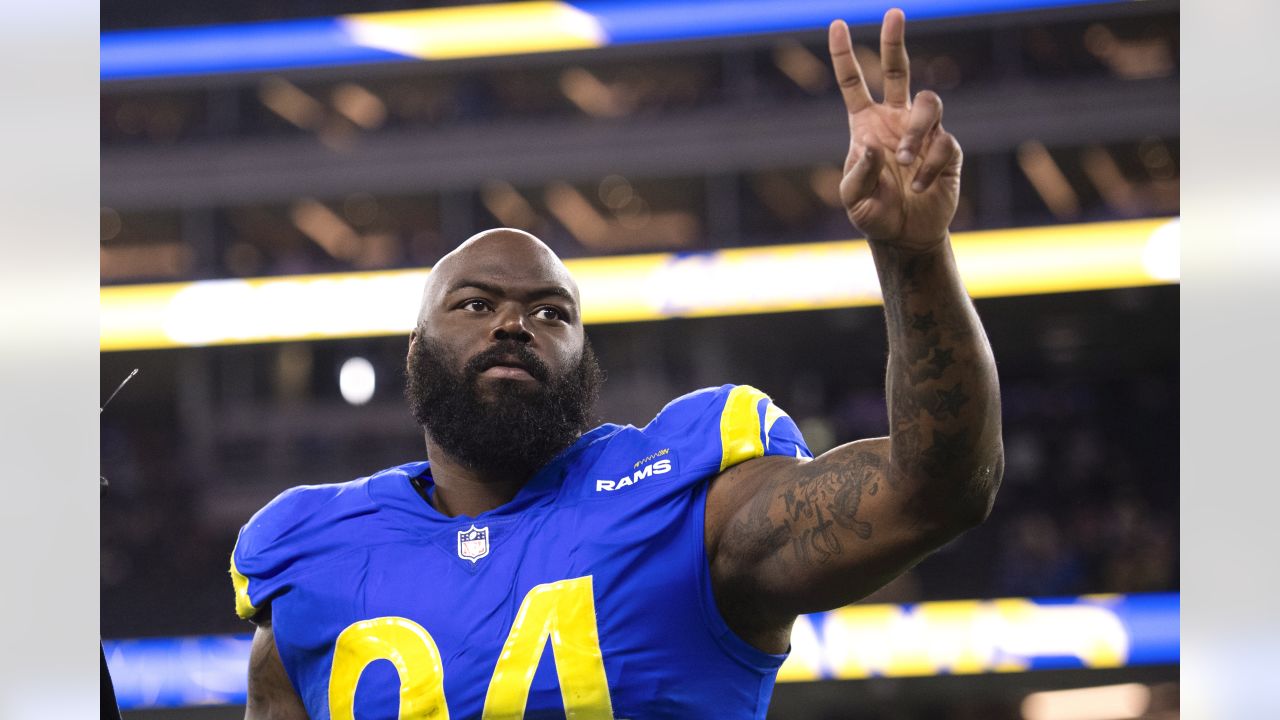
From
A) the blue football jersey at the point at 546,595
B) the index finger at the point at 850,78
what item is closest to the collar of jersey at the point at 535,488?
the blue football jersey at the point at 546,595

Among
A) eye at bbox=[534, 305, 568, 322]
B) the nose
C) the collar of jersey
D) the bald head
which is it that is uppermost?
the bald head

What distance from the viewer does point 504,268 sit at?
5.24 feet

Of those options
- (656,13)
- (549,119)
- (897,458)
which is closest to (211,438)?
(549,119)

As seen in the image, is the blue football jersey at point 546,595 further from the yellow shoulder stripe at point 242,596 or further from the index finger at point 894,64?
the index finger at point 894,64

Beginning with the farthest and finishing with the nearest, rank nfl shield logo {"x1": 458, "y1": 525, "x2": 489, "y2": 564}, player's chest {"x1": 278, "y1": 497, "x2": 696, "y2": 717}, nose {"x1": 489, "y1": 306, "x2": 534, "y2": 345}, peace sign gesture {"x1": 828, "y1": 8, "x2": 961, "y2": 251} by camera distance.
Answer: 1. nose {"x1": 489, "y1": 306, "x2": 534, "y2": 345}
2. nfl shield logo {"x1": 458, "y1": 525, "x2": 489, "y2": 564}
3. player's chest {"x1": 278, "y1": 497, "x2": 696, "y2": 717}
4. peace sign gesture {"x1": 828, "y1": 8, "x2": 961, "y2": 251}

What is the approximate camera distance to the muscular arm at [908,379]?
1.03m

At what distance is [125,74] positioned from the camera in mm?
6117

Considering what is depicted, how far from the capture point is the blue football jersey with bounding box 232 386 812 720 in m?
1.32

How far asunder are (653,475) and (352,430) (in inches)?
186
